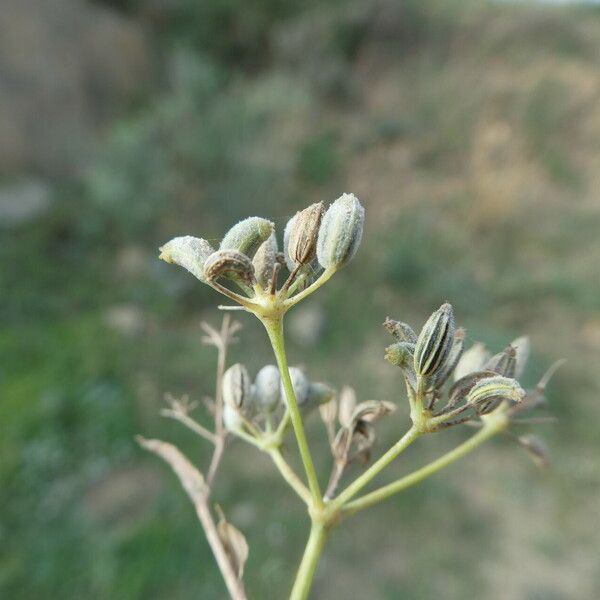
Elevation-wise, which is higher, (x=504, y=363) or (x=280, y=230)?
(x=280, y=230)

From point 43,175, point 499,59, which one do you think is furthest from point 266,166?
point 499,59

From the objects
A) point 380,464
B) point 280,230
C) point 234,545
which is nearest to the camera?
point 380,464

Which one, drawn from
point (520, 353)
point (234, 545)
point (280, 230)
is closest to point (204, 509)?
point (234, 545)

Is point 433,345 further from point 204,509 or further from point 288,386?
A: point 204,509

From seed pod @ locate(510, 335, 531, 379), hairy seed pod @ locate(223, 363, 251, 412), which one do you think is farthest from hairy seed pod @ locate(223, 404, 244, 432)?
seed pod @ locate(510, 335, 531, 379)

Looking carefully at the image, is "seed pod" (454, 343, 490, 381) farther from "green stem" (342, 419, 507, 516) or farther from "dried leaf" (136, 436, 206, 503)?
"dried leaf" (136, 436, 206, 503)

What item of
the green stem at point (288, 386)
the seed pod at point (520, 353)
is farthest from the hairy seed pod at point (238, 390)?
the seed pod at point (520, 353)

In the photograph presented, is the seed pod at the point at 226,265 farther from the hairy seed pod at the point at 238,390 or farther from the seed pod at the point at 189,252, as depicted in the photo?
the hairy seed pod at the point at 238,390

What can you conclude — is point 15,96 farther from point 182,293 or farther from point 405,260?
point 405,260

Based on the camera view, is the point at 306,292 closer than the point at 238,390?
Yes
